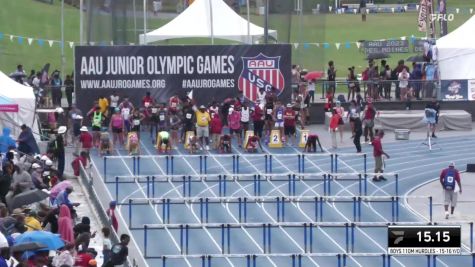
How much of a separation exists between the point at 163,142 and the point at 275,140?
3307 mm

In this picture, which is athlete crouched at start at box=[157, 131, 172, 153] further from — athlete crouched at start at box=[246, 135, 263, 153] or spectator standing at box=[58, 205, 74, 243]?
spectator standing at box=[58, 205, 74, 243]

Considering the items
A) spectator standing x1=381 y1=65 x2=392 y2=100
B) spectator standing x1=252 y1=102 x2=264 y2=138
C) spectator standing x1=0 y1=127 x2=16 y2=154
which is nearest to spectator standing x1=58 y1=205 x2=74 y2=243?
spectator standing x1=0 y1=127 x2=16 y2=154

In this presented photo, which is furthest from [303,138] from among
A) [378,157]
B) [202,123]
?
[378,157]

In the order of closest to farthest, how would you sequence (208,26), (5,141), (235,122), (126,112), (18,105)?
(5,141)
(18,105)
(235,122)
(126,112)
(208,26)

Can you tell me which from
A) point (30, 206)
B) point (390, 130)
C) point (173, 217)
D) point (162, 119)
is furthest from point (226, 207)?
Result: point (390, 130)

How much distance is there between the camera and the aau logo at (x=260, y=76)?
49188mm

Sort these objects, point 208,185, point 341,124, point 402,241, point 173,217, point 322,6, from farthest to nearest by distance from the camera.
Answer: point 322,6 < point 341,124 < point 208,185 < point 173,217 < point 402,241

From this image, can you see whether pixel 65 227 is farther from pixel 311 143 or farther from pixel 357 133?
pixel 357 133

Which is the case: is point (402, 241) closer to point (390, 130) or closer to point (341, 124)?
point (341, 124)

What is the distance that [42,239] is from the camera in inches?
1009

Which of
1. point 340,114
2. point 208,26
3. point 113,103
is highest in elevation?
point 208,26

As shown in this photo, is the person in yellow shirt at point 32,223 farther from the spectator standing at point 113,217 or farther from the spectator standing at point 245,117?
the spectator standing at point 245,117

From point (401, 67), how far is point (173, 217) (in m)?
18.0

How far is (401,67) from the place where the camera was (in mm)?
52688
